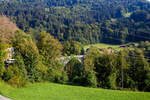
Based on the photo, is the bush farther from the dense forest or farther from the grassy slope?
the dense forest

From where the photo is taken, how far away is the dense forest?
→ 32.4 meters

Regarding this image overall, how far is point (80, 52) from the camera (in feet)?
95.2

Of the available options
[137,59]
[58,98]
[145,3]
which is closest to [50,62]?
[58,98]

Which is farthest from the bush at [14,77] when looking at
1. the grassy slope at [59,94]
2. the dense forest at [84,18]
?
the dense forest at [84,18]

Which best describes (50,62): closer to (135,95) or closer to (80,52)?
(135,95)

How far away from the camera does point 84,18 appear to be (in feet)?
146

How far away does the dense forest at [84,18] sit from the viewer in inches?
1274

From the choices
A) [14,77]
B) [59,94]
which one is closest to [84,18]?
[14,77]

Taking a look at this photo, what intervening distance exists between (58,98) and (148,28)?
25.0 metres

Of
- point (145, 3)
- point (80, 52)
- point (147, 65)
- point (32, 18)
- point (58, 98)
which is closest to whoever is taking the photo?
point (58, 98)

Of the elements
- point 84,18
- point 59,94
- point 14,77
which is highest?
point 84,18

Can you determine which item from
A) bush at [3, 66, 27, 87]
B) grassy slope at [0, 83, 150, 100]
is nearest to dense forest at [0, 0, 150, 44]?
bush at [3, 66, 27, 87]

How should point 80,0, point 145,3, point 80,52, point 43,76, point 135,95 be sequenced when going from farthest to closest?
point 80,0 < point 145,3 < point 80,52 < point 43,76 < point 135,95

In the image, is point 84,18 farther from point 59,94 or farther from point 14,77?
point 59,94
